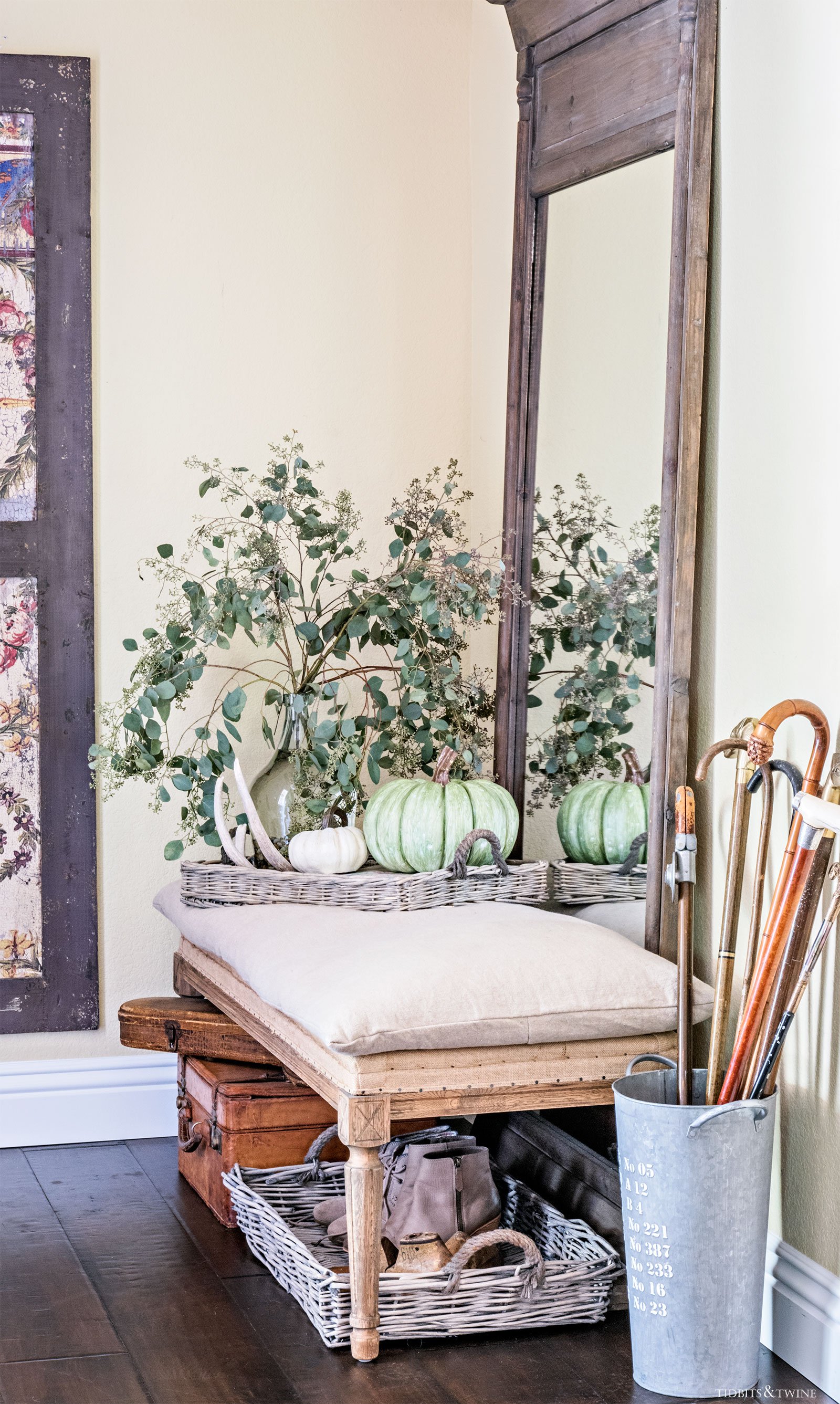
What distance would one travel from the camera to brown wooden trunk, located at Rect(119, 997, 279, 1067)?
9.39 feet

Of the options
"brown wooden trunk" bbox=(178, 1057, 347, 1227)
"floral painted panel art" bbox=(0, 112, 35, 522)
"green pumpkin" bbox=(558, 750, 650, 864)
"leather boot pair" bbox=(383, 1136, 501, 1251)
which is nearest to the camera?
"leather boot pair" bbox=(383, 1136, 501, 1251)

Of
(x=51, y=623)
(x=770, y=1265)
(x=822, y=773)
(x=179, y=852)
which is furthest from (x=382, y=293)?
(x=770, y=1265)

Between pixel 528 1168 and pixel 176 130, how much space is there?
2.38 metres

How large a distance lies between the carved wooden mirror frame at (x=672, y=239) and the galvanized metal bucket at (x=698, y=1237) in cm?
49

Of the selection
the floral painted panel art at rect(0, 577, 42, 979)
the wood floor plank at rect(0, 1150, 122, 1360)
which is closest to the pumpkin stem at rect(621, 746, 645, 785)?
the wood floor plank at rect(0, 1150, 122, 1360)

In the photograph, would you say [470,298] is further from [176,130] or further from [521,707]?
[521,707]

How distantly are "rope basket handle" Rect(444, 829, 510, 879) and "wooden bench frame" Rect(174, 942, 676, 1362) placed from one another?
481 millimetres

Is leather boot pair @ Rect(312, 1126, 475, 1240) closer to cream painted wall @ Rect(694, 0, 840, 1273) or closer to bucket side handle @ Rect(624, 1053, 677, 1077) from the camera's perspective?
bucket side handle @ Rect(624, 1053, 677, 1077)

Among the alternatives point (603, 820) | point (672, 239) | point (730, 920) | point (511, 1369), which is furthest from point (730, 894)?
point (672, 239)

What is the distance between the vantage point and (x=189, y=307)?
3.38 meters

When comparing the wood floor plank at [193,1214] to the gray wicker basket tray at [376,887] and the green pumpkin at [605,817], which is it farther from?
the green pumpkin at [605,817]

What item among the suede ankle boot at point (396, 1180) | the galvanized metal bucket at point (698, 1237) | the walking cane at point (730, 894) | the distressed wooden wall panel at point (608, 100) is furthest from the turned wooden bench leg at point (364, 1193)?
the distressed wooden wall panel at point (608, 100)

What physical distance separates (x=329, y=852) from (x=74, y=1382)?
1048 millimetres

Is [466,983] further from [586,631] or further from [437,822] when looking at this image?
[586,631]
